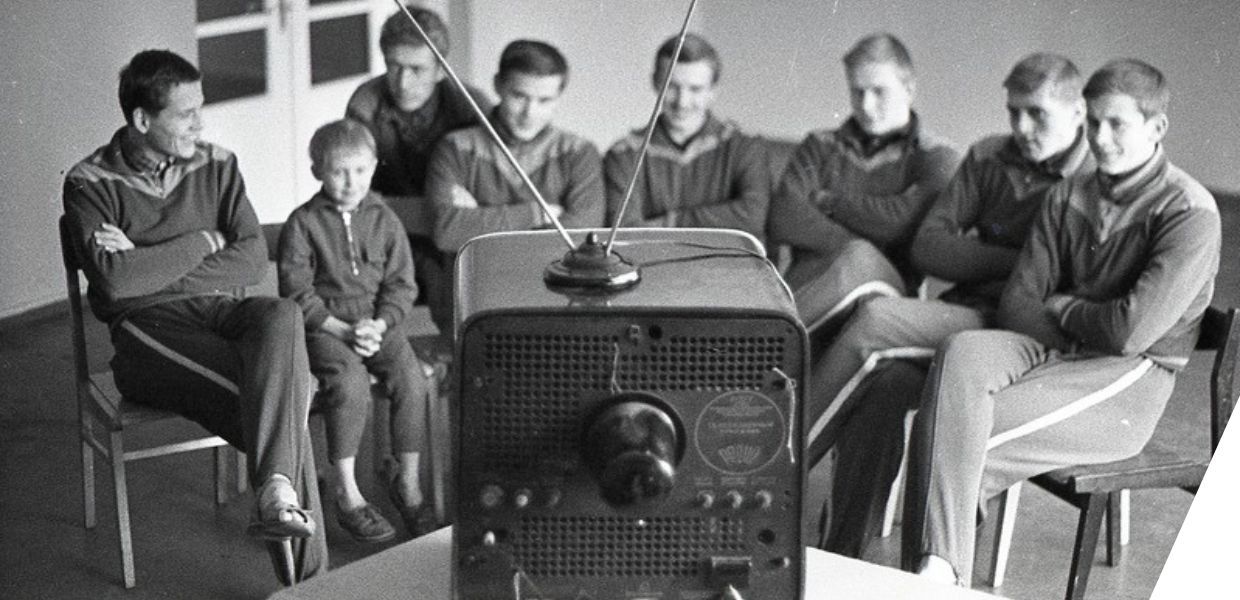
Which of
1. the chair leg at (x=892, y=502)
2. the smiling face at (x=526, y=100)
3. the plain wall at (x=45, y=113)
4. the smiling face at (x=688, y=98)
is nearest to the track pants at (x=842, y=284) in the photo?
the chair leg at (x=892, y=502)

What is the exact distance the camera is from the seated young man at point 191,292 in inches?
97.3

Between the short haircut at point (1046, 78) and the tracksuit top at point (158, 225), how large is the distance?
1.34 m

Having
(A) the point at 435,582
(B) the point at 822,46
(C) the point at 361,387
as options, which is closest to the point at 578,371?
(A) the point at 435,582

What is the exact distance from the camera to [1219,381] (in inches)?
93.3

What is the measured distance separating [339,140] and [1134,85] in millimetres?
1314

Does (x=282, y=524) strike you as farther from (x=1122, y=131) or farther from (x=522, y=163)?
(x=1122, y=131)

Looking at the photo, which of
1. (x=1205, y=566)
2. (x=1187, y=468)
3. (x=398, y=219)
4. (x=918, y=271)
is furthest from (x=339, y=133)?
(x=1205, y=566)

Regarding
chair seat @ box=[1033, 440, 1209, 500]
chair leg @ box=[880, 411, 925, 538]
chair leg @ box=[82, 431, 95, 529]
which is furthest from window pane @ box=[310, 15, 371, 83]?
chair seat @ box=[1033, 440, 1209, 500]

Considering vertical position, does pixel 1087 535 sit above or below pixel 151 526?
above

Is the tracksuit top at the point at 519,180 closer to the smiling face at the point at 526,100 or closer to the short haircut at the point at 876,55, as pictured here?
the smiling face at the point at 526,100

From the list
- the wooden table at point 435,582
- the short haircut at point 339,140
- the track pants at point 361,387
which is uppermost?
the short haircut at point 339,140

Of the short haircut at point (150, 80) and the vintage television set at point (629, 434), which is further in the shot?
the short haircut at point (150, 80)

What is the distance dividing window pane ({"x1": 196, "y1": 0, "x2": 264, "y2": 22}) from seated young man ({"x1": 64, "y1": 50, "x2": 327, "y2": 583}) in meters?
0.56

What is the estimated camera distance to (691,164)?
315 cm
